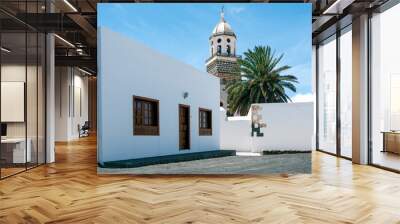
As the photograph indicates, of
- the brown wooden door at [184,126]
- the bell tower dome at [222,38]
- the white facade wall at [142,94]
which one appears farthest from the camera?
the brown wooden door at [184,126]

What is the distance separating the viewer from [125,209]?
362 cm

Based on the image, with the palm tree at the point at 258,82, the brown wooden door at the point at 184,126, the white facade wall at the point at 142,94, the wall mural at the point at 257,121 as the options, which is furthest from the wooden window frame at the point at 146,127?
the wall mural at the point at 257,121

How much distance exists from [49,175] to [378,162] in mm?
5741

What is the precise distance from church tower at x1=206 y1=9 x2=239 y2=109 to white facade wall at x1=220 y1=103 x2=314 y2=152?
0.39 m

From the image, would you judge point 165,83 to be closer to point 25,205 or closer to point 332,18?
point 25,205

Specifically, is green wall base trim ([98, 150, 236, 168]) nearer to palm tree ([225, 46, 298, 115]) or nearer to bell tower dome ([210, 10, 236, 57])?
palm tree ([225, 46, 298, 115])

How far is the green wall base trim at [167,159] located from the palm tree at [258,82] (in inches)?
26.0

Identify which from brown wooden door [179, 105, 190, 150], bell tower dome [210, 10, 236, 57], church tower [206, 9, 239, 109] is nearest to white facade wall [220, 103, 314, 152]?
church tower [206, 9, 239, 109]

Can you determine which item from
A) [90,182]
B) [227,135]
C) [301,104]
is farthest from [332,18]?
[90,182]

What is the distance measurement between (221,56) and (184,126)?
1.20m

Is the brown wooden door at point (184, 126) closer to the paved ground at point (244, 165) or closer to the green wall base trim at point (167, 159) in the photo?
the green wall base trim at point (167, 159)

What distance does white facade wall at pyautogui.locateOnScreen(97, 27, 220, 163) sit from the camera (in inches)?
211

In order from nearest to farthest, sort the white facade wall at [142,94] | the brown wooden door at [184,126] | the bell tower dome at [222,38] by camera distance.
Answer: the white facade wall at [142,94] < the bell tower dome at [222,38] < the brown wooden door at [184,126]

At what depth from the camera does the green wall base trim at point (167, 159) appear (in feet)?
17.8
